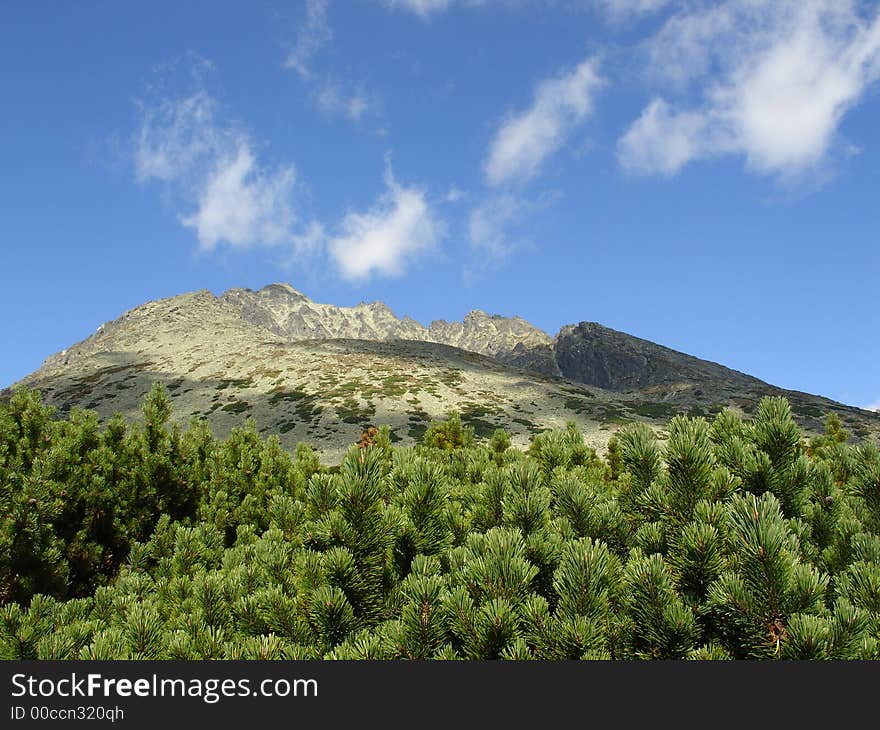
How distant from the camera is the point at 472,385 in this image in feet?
231

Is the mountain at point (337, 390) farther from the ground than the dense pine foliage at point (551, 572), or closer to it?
farther from the ground

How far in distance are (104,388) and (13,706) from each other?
8036cm

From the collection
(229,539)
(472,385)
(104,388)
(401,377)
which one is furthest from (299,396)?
(229,539)

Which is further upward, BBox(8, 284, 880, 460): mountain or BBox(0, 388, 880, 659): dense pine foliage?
BBox(8, 284, 880, 460): mountain

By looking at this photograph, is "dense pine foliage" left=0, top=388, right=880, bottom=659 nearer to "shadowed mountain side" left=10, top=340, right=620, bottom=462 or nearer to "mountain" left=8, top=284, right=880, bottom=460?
"shadowed mountain side" left=10, top=340, right=620, bottom=462

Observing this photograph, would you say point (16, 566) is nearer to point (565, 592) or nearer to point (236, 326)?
point (565, 592)

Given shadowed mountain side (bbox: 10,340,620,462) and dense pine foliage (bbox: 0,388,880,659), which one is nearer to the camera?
dense pine foliage (bbox: 0,388,880,659)

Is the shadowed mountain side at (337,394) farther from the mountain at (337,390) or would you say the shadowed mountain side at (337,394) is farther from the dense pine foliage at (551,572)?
the dense pine foliage at (551,572)

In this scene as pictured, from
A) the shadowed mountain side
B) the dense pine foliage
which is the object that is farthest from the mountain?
the dense pine foliage

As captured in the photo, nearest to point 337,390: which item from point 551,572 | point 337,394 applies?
point 337,394

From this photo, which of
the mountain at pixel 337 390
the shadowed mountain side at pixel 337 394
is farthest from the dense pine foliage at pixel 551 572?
the mountain at pixel 337 390

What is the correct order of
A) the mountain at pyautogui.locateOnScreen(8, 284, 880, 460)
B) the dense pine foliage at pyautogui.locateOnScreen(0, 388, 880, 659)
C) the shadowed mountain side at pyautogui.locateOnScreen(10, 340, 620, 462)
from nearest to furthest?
the dense pine foliage at pyautogui.locateOnScreen(0, 388, 880, 659), the shadowed mountain side at pyautogui.locateOnScreen(10, 340, 620, 462), the mountain at pyautogui.locateOnScreen(8, 284, 880, 460)

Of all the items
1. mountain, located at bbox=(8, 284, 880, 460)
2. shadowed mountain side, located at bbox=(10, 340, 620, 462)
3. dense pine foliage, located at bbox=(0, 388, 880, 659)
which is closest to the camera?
dense pine foliage, located at bbox=(0, 388, 880, 659)

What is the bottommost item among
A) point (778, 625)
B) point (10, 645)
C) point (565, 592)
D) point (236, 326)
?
point (10, 645)
